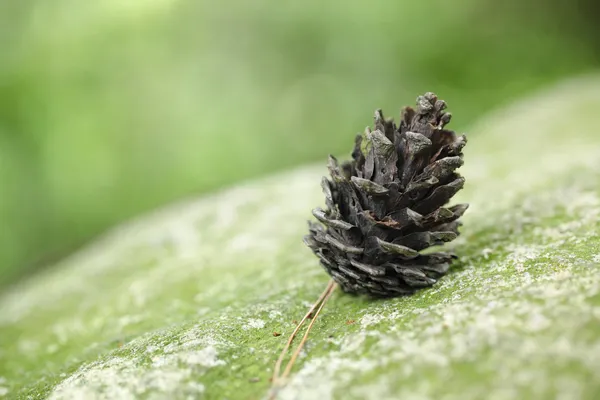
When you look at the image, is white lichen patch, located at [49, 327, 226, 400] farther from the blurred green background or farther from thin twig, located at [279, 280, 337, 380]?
the blurred green background

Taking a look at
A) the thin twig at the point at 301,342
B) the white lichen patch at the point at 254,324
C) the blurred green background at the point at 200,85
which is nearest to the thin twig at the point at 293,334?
the thin twig at the point at 301,342

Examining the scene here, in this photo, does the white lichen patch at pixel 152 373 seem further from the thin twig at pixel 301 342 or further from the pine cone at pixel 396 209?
the pine cone at pixel 396 209

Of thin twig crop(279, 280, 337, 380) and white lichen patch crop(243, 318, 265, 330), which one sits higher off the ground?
white lichen patch crop(243, 318, 265, 330)

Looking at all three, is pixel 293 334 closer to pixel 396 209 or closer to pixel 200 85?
pixel 396 209

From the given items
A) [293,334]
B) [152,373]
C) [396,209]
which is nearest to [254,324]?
[293,334]

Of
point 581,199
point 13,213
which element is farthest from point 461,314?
point 13,213

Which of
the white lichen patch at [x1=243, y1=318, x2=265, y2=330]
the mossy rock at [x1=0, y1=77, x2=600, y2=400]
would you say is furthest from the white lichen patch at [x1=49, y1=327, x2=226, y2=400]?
the white lichen patch at [x1=243, y1=318, x2=265, y2=330]
